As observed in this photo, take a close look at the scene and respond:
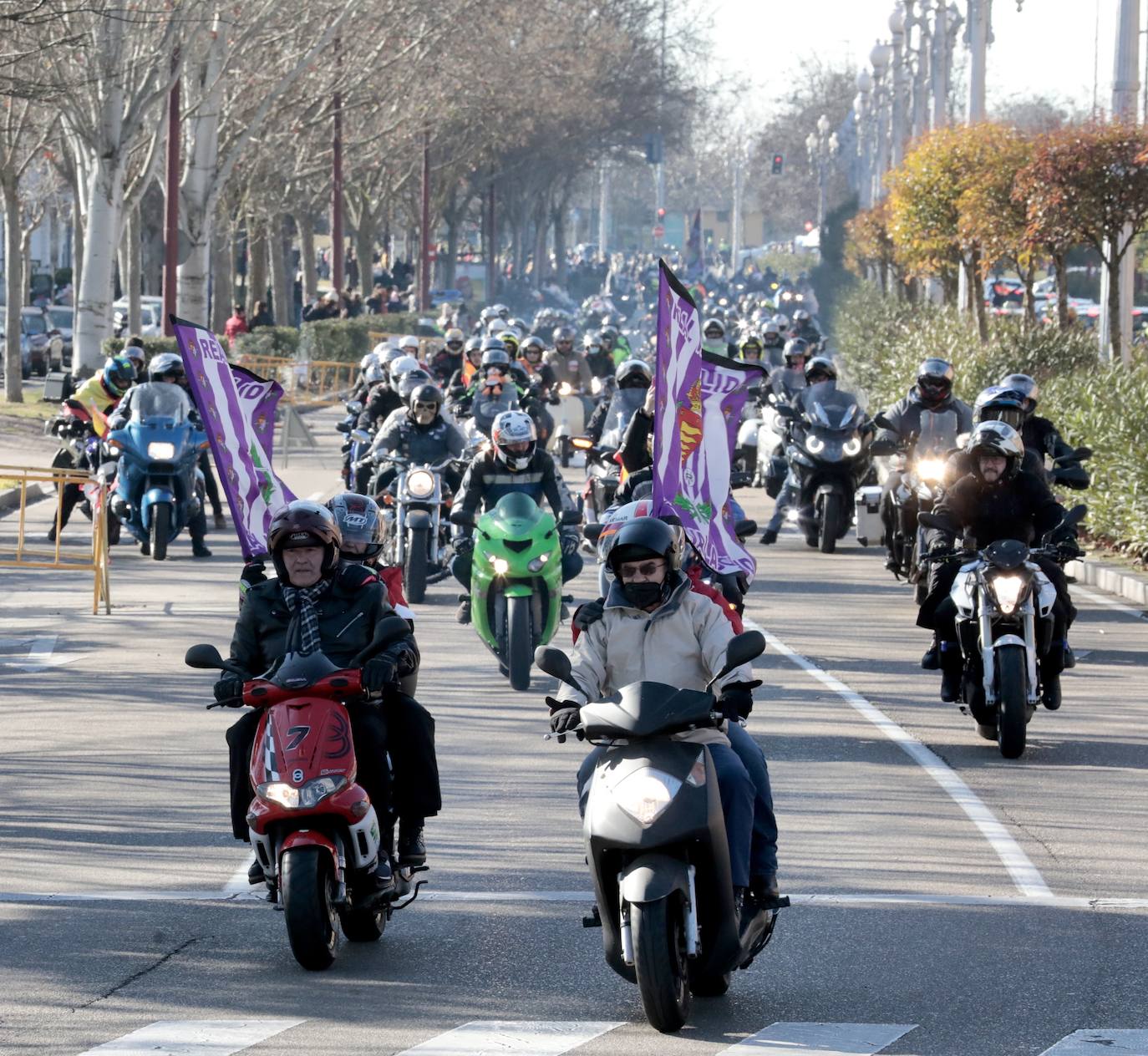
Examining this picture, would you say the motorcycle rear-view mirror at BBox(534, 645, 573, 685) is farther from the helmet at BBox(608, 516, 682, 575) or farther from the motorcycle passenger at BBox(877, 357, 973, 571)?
the motorcycle passenger at BBox(877, 357, 973, 571)

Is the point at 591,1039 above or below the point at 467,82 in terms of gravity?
below

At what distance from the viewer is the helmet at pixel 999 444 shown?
1240cm

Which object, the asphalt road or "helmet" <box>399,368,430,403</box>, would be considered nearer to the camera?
the asphalt road

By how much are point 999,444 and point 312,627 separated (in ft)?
18.0

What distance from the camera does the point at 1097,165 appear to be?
3028 centimetres

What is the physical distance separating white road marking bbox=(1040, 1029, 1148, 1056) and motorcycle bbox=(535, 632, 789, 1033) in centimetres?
93

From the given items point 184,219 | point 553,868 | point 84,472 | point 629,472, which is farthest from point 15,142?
point 553,868

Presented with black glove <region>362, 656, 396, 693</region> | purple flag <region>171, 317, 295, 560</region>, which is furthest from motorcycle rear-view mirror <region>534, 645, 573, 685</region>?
purple flag <region>171, 317, 295, 560</region>

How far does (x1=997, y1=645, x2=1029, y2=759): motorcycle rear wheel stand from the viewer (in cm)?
1148

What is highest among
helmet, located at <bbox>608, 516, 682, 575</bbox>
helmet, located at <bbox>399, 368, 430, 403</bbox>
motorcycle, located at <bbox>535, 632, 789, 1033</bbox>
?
helmet, located at <bbox>399, 368, 430, 403</bbox>

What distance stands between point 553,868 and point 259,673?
1606 millimetres

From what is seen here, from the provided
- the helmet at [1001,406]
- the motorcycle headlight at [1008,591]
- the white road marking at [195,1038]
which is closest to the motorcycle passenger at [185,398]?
the helmet at [1001,406]

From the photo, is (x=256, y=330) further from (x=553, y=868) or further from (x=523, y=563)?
(x=553, y=868)

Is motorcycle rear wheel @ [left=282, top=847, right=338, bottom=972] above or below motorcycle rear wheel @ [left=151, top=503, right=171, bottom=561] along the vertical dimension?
below
